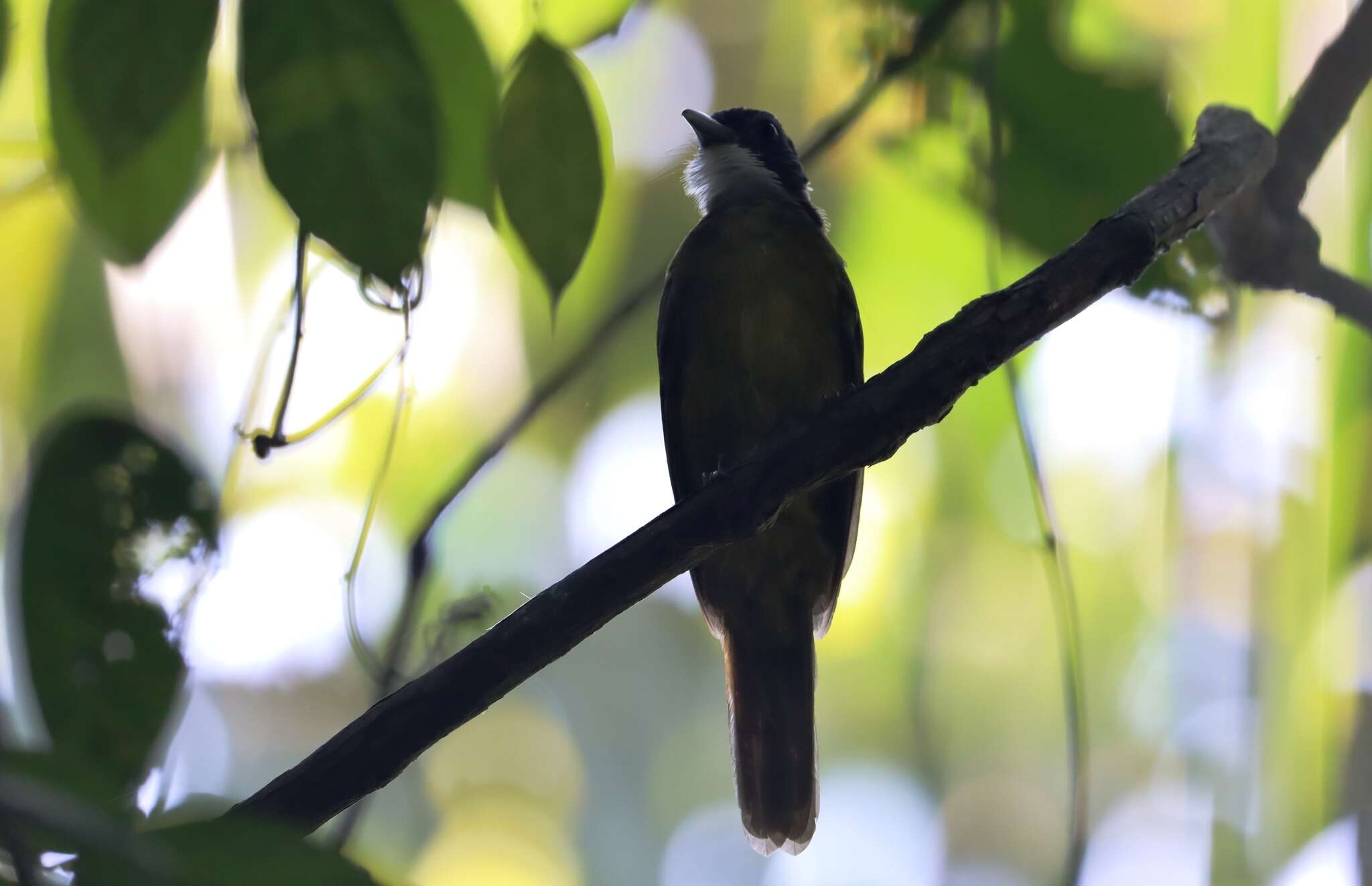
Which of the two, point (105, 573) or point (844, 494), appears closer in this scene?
point (105, 573)

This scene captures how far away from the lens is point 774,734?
2.27m

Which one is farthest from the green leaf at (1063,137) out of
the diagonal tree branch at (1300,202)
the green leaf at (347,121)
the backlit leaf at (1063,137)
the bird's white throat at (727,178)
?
the bird's white throat at (727,178)

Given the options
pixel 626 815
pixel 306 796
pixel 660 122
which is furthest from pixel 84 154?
pixel 626 815

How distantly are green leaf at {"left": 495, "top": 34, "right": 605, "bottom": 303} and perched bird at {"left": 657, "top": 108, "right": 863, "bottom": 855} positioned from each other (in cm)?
114

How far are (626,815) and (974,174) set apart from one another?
1754 mm

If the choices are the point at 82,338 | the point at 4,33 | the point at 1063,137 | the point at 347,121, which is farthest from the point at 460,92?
the point at 82,338

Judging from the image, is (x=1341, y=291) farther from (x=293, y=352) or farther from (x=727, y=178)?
(x=293, y=352)

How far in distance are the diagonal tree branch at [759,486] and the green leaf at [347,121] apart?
1.27ft

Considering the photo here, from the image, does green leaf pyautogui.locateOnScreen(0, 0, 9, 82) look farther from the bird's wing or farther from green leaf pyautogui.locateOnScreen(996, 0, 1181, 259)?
the bird's wing

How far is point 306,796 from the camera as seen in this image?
107cm

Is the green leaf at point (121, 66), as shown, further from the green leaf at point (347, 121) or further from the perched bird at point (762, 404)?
the perched bird at point (762, 404)

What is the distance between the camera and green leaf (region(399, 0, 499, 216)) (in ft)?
3.85

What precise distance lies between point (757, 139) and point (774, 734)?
1.35m

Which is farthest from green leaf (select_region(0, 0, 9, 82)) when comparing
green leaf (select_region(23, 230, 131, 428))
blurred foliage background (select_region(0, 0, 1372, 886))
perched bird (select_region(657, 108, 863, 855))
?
perched bird (select_region(657, 108, 863, 855))
